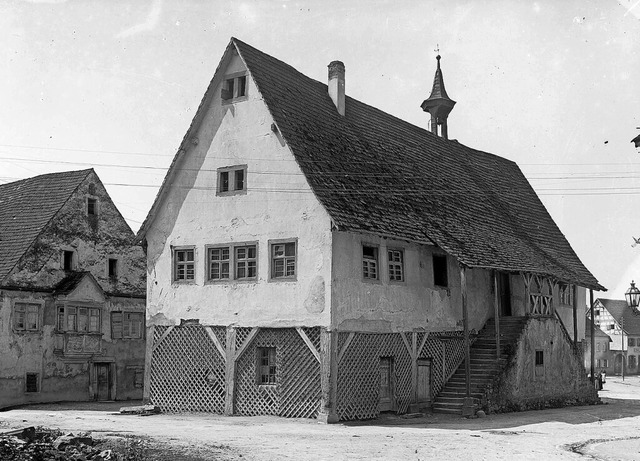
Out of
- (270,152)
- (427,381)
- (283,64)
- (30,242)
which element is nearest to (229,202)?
(270,152)

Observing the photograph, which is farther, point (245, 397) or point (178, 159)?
point (178, 159)

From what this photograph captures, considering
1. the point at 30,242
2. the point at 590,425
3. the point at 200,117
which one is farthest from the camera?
the point at 30,242

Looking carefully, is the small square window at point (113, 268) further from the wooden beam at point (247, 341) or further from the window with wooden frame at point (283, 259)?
the window with wooden frame at point (283, 259)

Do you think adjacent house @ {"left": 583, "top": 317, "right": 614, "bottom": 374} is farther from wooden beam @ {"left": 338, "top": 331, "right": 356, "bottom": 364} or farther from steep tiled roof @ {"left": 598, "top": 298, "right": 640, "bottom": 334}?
wooden beam @ {"left": 338, "top": 331, "right": 356, "bottom": 364}

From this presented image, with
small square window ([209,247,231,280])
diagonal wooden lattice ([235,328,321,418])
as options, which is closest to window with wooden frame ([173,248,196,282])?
small square window ([209,247,231,280])

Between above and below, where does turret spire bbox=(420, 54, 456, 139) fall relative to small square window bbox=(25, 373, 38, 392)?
above

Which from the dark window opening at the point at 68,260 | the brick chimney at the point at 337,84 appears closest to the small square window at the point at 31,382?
the dark window opening at the point at 68,260

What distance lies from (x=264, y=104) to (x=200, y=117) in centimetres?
273

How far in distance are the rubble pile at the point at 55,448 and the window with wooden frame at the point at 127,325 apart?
65.6 feet

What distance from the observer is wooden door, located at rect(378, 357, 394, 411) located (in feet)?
86.3

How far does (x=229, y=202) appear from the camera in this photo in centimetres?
2681

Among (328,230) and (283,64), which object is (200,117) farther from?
(328,230)

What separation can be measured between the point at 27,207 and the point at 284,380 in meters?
17.5

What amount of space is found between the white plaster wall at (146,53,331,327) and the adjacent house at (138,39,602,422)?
0.05 meters
